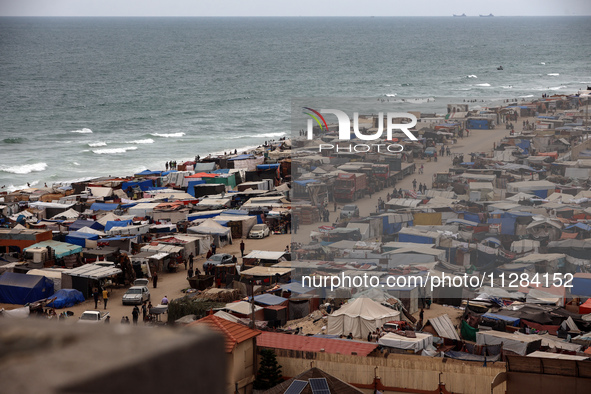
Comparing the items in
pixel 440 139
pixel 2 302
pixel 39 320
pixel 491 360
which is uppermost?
pixel 39 320

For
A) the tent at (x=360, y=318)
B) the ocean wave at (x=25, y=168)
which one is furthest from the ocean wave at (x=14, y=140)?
the tent at (x=360, y=318)

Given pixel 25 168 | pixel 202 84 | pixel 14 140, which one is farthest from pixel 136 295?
pixel 202 84

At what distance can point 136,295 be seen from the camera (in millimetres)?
15008

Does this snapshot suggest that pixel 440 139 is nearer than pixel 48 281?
No

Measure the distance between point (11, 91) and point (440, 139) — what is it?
74712 millimetres

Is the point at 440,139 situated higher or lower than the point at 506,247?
higher

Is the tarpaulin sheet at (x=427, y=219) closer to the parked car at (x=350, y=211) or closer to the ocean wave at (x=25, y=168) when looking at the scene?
the parked car at (x=350, y=211)

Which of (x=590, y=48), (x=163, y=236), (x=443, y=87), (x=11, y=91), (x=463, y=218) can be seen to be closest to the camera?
(x=463, y=218)

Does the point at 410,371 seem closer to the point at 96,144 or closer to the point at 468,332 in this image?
the point at 468,332

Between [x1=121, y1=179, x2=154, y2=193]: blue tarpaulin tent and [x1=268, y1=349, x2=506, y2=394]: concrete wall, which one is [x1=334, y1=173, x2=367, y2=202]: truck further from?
[x1=121, y1=179, x2=154, y2=193]: blue tarpaulin tent

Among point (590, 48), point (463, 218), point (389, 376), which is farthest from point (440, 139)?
point (590, 48)

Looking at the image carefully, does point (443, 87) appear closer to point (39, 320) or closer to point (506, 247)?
point (506, 247)

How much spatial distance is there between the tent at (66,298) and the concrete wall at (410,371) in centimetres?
774

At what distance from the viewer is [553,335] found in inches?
450
